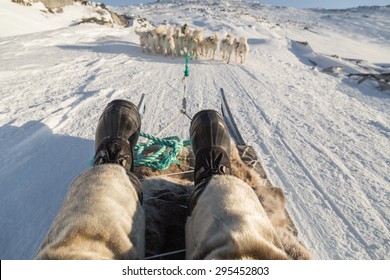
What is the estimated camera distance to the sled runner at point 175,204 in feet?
5.18

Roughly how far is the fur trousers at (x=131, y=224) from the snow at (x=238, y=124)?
100cm

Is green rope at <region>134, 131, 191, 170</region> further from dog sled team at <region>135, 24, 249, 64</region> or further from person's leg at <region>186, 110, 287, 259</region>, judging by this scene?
dog sled team at <region>135, 24, 249, 64</region>

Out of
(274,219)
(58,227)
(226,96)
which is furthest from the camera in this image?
(226,96)

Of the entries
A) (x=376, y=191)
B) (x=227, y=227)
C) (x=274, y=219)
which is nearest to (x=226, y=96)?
(x=376, y=191)

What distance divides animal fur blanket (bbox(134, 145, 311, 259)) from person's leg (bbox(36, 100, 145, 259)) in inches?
8.8

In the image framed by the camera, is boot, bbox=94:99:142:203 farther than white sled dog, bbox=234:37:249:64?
No

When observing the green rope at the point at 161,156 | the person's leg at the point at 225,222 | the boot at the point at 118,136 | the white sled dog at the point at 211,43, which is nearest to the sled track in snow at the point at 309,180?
the green rope at the point at 161,156

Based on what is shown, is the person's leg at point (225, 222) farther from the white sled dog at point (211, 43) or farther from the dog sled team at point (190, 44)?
the white sled dog at point (211, 43)

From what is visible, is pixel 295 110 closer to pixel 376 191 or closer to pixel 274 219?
pixel 376 191

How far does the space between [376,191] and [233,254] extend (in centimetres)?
245

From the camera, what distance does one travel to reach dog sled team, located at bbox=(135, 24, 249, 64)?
9297mm

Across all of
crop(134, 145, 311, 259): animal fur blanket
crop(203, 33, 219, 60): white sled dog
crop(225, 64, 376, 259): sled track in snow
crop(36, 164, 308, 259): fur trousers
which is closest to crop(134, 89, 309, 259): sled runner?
crop(134, 145, 311, 259): animal fur blanket
